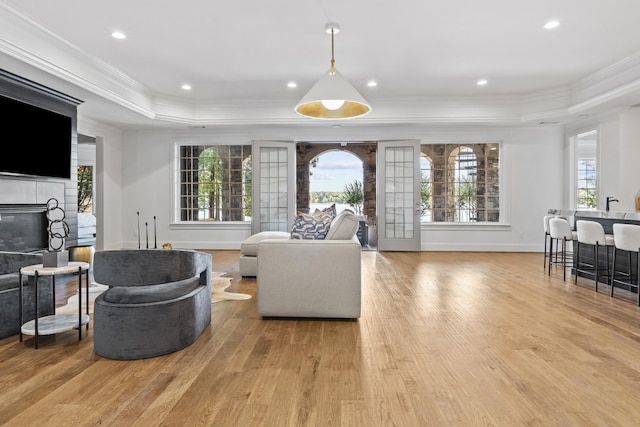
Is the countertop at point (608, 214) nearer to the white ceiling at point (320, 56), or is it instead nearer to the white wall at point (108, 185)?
the white ceiling at point (320, 56)

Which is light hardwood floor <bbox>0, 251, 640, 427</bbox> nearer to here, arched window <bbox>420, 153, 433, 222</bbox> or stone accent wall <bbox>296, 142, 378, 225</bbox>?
arched window <bbox>420, 153, 433, 222</bbox>

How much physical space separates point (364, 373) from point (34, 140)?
486cm

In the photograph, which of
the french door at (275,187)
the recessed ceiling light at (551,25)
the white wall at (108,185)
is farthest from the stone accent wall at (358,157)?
Answer: the recessed ceiling light at (551,25)

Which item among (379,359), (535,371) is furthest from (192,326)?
(535,371)

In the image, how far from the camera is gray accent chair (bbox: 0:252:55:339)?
268 centimetres

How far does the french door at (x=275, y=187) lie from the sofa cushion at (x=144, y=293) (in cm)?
498

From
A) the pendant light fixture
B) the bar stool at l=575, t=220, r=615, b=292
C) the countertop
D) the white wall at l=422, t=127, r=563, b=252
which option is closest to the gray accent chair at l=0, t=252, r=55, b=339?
the pendant light fixture

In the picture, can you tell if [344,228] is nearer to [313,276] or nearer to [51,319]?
[313,276]

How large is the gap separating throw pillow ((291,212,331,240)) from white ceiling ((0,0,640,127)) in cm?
211

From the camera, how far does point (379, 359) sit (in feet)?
7.70

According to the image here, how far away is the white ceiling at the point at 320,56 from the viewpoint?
3.75 meters

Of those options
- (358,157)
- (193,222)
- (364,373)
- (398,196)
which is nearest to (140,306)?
(364,373)

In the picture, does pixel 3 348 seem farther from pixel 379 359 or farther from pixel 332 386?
pixel 379 359

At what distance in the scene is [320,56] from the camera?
4.95m
